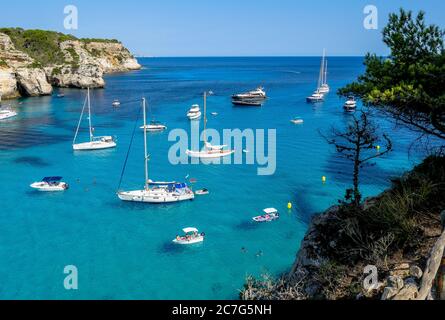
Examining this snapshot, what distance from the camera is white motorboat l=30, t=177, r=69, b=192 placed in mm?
36156

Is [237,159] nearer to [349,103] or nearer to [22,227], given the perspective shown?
[22,227]

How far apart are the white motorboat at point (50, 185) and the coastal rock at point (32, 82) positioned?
6593 centimetres

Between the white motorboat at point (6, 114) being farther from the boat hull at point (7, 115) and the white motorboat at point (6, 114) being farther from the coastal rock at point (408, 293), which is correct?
the coastal rock at point (408, 293)

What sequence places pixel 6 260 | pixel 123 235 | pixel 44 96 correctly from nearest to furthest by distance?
1. pixel 6 260
2. pixel 123 235
3. pixel 44 96

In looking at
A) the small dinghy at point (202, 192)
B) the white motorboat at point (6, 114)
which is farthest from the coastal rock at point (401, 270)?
the white motorboat at point (6, 114)

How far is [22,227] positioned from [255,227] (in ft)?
58.2

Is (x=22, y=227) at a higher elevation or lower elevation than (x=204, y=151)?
lower

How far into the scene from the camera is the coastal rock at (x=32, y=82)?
91.5 meters

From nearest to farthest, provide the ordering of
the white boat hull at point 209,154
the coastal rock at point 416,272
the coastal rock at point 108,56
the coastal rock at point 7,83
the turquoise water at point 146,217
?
the coastal rock at point 416,272 < the turquoise water at point 146,217 < the white boat hull at point 209,154 < the coastal rock at point 7,83 < the coastal rock at point 108,56

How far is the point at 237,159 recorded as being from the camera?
46156 mm

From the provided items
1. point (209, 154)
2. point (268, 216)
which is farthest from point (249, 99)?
point (268, 216)

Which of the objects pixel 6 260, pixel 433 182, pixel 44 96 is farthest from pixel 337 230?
pixel 44 96

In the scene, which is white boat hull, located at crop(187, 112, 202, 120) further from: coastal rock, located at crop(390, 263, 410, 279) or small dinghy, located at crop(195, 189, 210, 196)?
coastal rock, located at crop(390, 263, 410, 279)
